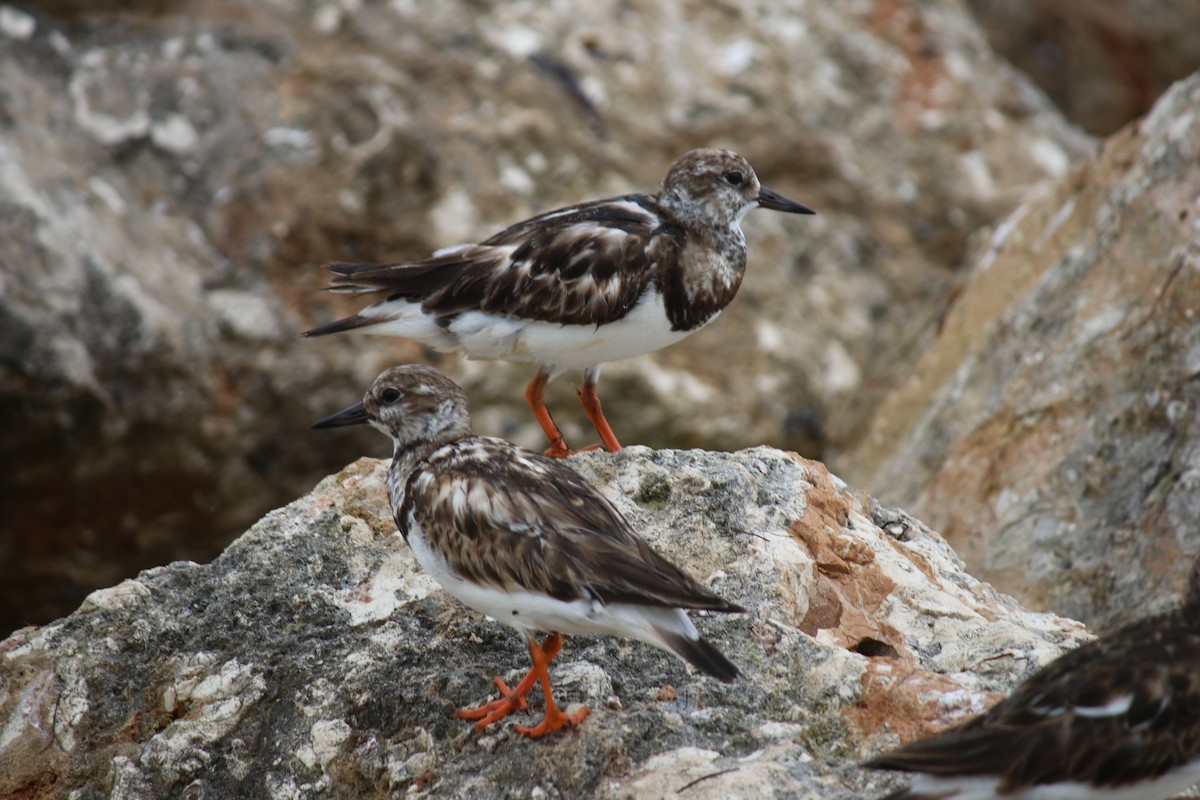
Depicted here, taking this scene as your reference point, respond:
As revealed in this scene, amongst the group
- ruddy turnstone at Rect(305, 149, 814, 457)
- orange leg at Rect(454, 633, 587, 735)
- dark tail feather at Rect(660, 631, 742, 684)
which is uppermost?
ruddy turnstone at Rect(305, 149, 814, 457)

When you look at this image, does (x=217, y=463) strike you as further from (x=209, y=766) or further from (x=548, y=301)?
(x=209, y=766)

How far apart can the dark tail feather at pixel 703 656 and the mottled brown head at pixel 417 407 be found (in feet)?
5.09

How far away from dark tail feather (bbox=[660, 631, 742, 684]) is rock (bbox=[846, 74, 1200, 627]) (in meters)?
2.84

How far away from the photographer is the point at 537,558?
4.64 m

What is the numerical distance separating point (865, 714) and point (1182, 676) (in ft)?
3.40

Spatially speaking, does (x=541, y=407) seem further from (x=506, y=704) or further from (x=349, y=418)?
(x=506, y=704)

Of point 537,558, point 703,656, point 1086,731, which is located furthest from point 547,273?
point 1086,731

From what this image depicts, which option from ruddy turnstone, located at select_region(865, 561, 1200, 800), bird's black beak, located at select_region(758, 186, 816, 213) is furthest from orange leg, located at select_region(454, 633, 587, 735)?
bird's black beak, located at select_region(758, 186, 816, 213)

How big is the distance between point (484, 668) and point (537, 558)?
0.65 m

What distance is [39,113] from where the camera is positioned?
9602 millimetres

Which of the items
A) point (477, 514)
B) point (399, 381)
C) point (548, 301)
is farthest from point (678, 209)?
point (477, 514)

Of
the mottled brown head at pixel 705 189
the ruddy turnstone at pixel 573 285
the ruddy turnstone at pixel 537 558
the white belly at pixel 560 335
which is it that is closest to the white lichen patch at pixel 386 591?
the ruddy turnstone at pixel 537 558

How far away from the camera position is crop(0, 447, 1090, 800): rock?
14.9 ft

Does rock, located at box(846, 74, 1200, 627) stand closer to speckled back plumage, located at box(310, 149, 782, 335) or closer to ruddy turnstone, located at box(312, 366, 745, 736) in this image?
speckled back plumage, located at box(310, 149, 782, 335)
